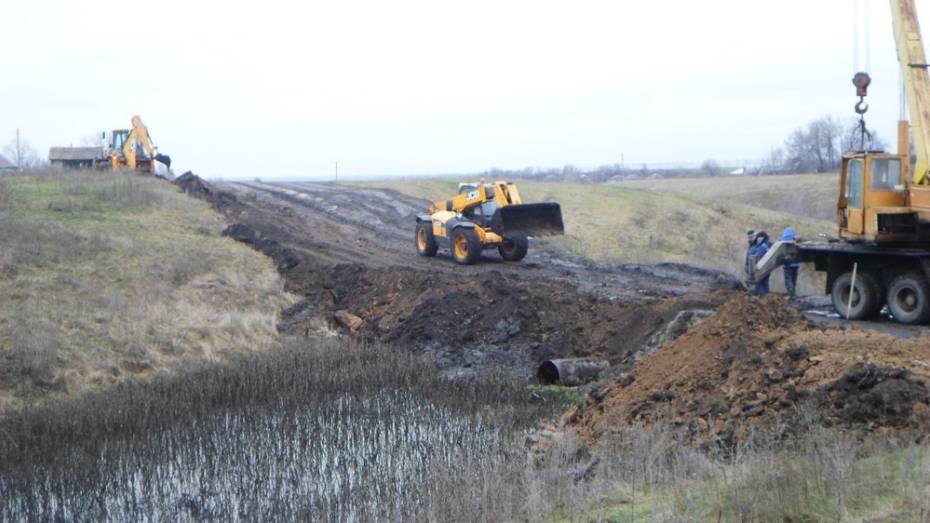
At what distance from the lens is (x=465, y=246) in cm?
2706

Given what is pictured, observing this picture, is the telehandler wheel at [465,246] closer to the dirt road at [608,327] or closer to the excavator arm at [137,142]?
the dirt road at [608,327]

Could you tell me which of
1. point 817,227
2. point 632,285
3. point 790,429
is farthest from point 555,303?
point 817,227

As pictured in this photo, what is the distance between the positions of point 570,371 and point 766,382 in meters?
5.48

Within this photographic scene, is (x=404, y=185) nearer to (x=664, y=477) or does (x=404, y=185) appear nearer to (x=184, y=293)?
(x=184, y=293)

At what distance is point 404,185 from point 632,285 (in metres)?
31.3

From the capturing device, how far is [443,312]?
2105 cm

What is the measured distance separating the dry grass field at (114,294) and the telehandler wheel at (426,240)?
4.64 meters

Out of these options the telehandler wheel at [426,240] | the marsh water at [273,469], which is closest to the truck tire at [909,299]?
the marsh water at [273,469]

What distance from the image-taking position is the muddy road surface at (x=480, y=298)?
18.5 meters

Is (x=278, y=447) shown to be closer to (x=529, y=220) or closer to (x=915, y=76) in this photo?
(x=915, y=76)

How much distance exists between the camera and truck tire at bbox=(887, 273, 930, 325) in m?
16.4

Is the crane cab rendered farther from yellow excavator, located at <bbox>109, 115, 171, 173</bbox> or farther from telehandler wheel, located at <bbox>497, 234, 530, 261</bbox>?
yellow excavator, located at <bbox>109, 115, 171, 173</bbox>

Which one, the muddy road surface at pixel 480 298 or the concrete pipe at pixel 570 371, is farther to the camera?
the muddy road surface at pixel 480 298

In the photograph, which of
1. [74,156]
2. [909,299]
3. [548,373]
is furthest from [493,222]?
[74,156]
